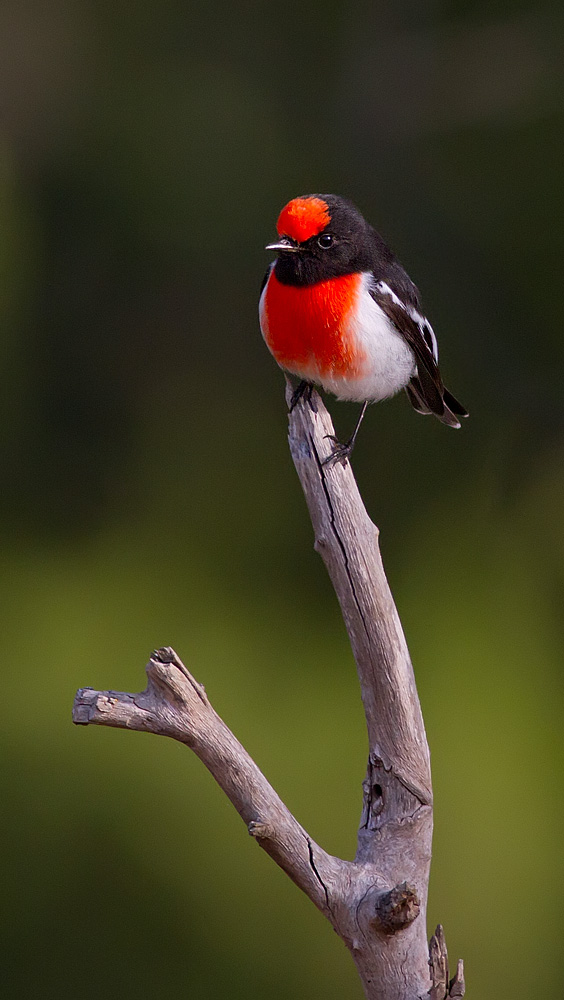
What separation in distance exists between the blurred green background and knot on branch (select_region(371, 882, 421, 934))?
4.18ft

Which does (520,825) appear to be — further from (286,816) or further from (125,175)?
(125,175)

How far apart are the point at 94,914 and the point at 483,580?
4.48 ft

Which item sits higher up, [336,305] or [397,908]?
[336,305]

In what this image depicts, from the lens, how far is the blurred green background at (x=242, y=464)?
9.06 feet

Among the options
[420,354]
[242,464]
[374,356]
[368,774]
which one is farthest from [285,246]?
[242,464]

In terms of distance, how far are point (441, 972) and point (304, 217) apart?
44.6 inches

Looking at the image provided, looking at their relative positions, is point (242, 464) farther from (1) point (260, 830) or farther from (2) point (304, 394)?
(1) point (260, 830)

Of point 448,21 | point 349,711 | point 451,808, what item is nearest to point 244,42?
point 448,21

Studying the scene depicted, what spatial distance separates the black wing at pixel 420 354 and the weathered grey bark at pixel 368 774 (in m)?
0.37

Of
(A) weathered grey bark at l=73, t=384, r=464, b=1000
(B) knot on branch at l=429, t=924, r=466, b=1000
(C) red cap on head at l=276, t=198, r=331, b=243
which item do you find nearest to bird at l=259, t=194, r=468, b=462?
(C) red cap on head at l=276, t=198, r=331, b=243

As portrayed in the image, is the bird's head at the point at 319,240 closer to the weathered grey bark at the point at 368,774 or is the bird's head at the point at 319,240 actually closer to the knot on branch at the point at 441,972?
the weathered grey bark at the point at 368,774

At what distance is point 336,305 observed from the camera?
5.90 feet

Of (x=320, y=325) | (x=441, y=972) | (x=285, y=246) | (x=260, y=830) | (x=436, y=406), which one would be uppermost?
(x=285, y=246)

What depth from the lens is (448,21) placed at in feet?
10.6
